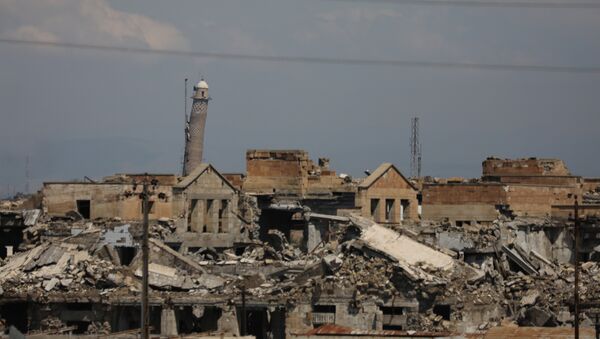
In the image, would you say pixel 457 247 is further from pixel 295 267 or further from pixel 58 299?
pixel 58 299

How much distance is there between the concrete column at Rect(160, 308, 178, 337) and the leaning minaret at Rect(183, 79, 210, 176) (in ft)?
134

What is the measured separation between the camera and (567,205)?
223 feet

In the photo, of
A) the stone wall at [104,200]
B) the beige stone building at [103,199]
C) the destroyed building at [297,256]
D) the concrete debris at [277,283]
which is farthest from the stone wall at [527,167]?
the stone wall at [104,200]

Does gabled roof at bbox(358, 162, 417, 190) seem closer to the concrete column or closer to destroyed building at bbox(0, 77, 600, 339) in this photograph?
destroyed building at bbox(0, 77, 600, 339)

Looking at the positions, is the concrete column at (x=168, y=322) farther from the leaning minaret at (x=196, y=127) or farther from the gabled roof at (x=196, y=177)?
the leaning minaret at (x=196, y=127)

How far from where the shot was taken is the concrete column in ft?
174

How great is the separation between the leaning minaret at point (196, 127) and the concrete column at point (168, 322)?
4092cm

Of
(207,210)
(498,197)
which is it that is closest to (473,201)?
(498,197)

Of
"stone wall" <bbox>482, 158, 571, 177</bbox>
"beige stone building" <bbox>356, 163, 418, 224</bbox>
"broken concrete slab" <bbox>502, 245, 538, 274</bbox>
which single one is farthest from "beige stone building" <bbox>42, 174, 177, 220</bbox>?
"stone wall" <bbox>482, 158, 571, 177</bbox>

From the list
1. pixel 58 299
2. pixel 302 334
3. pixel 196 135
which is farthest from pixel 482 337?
pixel 196 135

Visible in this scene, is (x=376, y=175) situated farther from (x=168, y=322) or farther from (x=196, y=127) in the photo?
(x=196, y=127)

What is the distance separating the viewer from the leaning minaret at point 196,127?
9569 cm

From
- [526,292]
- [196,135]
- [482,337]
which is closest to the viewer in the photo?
[482,337]

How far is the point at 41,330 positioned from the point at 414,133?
121 ft
